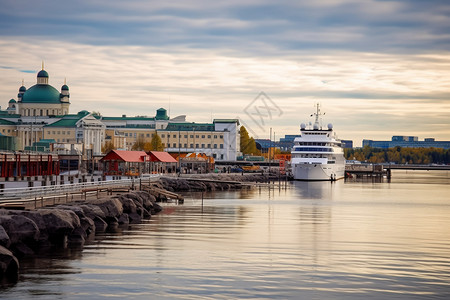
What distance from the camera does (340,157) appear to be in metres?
173

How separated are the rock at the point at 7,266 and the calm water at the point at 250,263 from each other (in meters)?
0.50

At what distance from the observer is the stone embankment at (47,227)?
98.5 ft

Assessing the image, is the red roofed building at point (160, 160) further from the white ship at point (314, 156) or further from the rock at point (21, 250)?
the rock at point (21, 250)

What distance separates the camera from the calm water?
27.9 meters

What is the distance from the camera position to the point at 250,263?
34.2 m

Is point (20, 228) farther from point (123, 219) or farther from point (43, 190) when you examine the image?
point (123, 219)

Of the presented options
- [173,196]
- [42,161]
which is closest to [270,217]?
[173,196]

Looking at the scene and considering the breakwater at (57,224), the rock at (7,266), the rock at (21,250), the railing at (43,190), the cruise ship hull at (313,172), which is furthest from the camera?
the cruise ship hull at (313,172)

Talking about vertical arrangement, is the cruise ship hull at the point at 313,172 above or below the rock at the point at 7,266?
above

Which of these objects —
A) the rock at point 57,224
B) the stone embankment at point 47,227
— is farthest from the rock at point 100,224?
the rock at point 57,224

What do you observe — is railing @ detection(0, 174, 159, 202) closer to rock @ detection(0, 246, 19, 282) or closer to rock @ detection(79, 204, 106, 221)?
rock @ detection(79, 204, 106, 221)

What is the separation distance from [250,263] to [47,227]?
1012 centimetres

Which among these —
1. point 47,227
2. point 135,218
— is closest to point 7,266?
point 47,227

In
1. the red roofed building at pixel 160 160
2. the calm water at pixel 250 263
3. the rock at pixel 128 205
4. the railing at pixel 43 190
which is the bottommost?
the calm water at pixel 250 263
